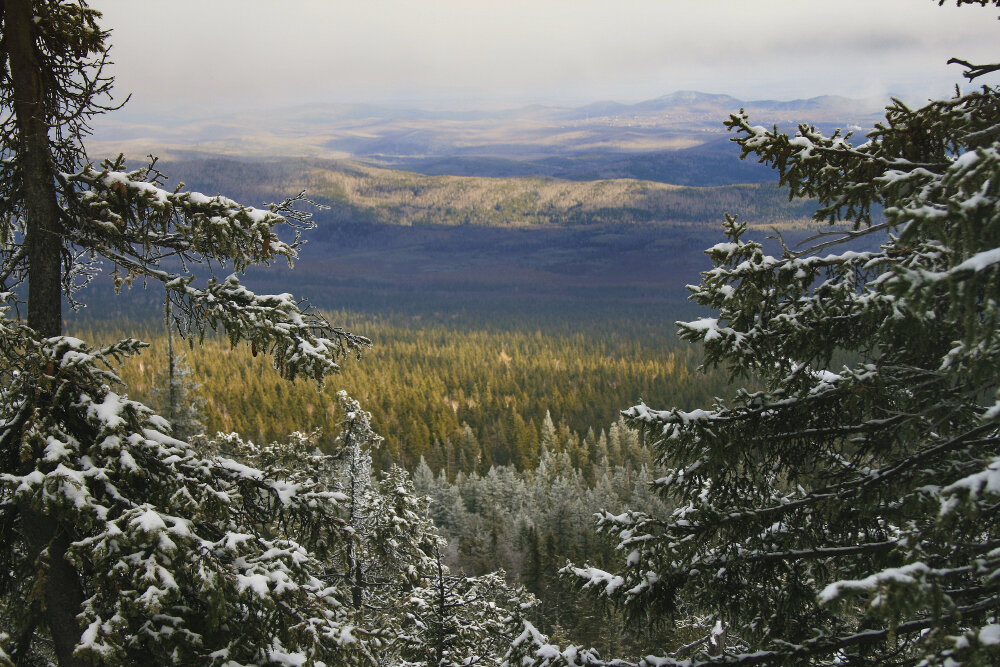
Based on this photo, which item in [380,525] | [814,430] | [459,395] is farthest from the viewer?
[459,395]

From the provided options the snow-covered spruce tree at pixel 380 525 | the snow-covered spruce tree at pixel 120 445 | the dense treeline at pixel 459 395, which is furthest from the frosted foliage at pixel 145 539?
the dense treeline at pixel 459 395

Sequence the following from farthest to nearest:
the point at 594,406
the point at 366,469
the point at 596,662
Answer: the point at 594,406
the point at 366,469
the point at 596,662

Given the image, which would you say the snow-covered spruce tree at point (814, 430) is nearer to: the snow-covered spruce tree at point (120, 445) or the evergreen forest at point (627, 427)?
the evergreen forest at point (627, 427)

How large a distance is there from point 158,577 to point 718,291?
5.77m

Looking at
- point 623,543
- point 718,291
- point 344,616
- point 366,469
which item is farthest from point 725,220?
point 366,469

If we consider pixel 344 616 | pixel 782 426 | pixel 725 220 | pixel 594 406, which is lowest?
pixel 594 406

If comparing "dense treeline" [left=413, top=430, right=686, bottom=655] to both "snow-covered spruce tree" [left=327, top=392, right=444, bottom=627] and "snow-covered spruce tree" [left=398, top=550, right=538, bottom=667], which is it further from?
"snow-covered spruce tree" [left=327, top=392, right=444, bottom=627]

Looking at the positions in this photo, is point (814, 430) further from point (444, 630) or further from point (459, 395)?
point (459, 395)

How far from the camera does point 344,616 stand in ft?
21.5

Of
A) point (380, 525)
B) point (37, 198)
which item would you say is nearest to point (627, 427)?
point (37, 198)

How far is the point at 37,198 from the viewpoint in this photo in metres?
6.38

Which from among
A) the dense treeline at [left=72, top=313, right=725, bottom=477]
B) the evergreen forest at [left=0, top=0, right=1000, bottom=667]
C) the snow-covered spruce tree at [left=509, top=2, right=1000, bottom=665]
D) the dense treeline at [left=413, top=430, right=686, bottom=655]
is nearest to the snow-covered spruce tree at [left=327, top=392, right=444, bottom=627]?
the evergreen forest at [left=0, top=0, right=1000, bottom=667]

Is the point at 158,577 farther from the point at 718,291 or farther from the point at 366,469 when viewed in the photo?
the point at 366,469

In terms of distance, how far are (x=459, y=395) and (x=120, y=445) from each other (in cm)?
11786
